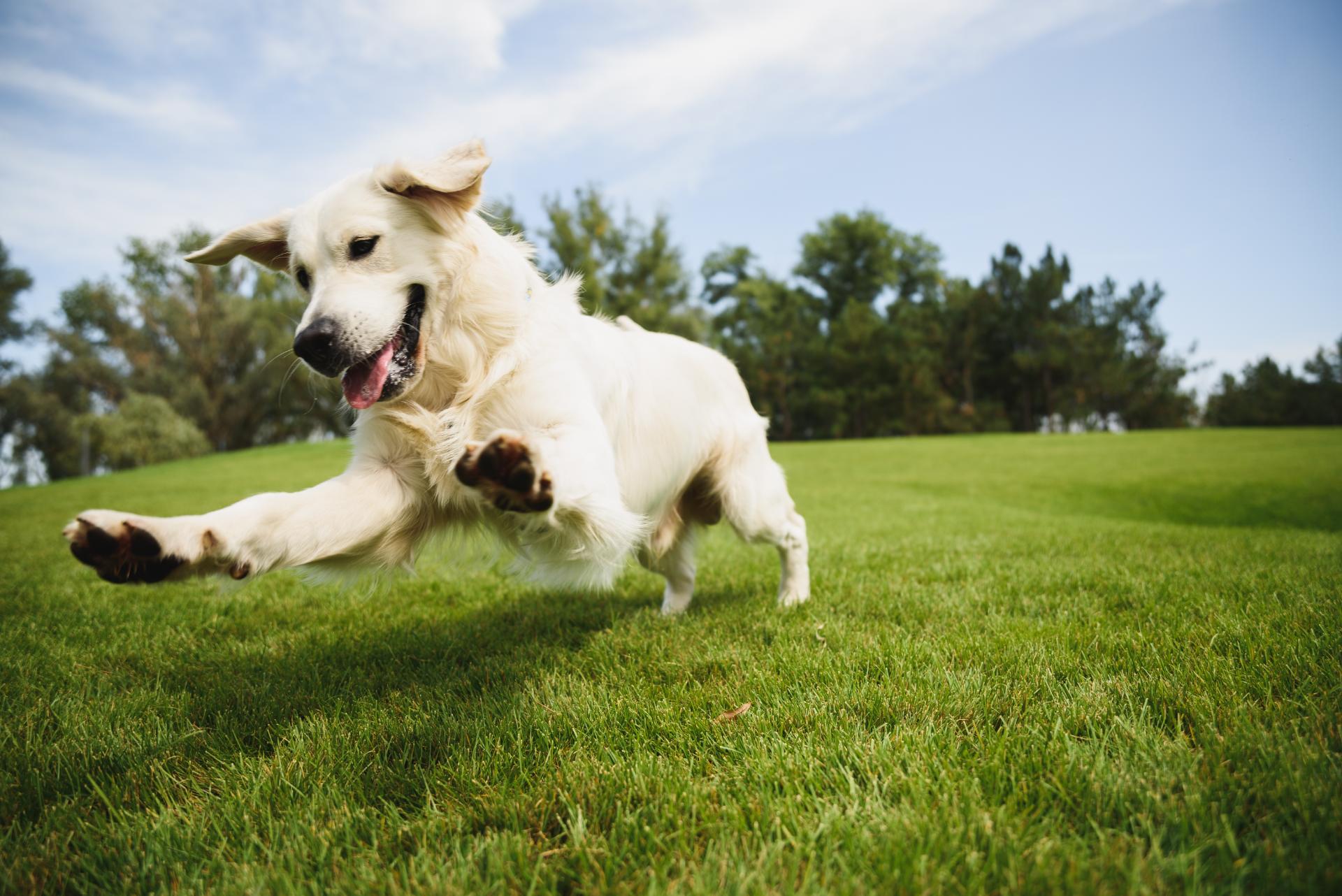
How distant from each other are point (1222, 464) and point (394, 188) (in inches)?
742

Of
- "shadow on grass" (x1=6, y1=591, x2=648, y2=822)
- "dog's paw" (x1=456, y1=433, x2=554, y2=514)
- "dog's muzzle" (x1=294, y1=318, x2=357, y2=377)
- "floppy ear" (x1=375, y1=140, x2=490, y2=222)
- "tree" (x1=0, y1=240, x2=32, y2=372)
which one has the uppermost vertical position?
"tree" (x1=0, y1=240, x2=32, y2=372)

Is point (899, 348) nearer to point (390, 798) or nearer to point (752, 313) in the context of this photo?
point (752, 313)

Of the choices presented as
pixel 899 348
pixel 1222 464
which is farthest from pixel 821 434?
pixel 1222 464

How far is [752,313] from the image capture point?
54.6 m

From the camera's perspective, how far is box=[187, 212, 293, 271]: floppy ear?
3.08 m

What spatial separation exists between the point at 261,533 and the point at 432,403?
821 mm

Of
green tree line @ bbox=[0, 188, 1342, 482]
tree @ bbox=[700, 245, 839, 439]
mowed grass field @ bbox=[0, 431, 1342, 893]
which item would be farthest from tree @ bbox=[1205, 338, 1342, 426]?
mowed grass field @ bbox=[0, 431, 1342, 893]

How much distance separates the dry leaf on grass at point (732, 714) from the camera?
7.73ft

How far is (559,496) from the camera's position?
224 centimetres

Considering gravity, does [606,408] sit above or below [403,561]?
above

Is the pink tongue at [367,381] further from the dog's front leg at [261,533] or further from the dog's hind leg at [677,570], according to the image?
the dog's hind leg at [677,570]

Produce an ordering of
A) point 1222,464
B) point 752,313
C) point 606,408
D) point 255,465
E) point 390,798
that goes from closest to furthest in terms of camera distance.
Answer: point 390,798 → point 606,408 → point 1222,464 → point 255,465 → point 752,313

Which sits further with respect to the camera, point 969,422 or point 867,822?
point 969,422

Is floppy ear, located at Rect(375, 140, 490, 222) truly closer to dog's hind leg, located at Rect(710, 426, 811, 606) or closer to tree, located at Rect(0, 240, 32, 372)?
dog's hind leg, located at Rect(710, 426, 811, 606)
